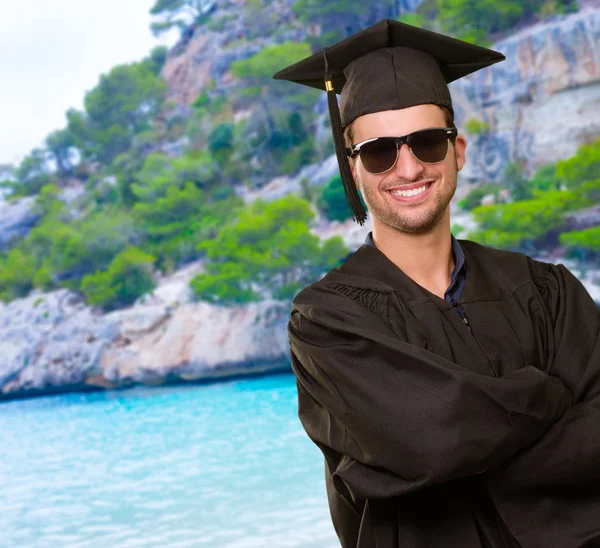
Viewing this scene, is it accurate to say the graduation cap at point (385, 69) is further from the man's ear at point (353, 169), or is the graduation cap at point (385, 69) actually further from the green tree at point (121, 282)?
the green tree at point (121, 282)

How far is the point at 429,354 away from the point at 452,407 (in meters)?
0.08

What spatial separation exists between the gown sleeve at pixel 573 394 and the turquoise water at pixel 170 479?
3.15m

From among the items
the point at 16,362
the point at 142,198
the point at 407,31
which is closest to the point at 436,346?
the point at 407,31

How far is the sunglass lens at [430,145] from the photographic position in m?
1.18

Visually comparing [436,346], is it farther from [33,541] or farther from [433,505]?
[33,541]

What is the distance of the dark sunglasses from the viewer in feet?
3.87

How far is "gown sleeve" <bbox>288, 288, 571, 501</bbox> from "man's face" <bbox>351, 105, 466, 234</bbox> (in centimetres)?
20

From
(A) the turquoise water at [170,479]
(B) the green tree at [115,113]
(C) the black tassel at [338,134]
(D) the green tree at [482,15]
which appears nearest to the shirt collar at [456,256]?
(C) the black tassel at [338,134]

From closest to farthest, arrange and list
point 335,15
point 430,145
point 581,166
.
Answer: point 430,145
point 581,166
point 335,15

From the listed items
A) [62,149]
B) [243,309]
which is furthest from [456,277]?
[62,149]

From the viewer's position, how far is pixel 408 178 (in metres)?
1.19

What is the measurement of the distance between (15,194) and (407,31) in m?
25.8

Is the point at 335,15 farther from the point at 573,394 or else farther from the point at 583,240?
the point at 573,394

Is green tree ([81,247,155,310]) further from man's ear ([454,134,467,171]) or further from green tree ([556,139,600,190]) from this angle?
man's ear ([454,134,467,171])
